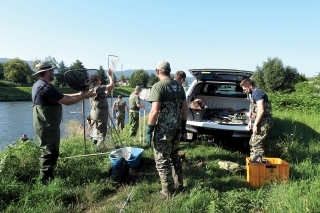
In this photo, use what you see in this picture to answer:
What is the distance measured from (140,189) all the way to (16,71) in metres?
73.2

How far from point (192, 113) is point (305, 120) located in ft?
19.6

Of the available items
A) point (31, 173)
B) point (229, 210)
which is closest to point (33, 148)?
point (31, 173)

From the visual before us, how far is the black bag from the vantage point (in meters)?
3.93

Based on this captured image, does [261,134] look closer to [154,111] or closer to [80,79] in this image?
[154,111]

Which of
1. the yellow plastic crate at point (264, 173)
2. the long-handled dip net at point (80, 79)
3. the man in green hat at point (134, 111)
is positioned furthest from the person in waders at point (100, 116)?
the yellow plastic crate at point (264, 173)

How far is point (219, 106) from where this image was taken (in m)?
→ 7.38

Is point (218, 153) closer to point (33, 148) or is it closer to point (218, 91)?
point (218, 91)

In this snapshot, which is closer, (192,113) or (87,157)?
(87,157)

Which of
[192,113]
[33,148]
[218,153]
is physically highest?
[192,113]

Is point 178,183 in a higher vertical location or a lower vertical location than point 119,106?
lower

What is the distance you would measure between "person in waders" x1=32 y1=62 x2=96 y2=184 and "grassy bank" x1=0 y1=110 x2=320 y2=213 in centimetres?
32

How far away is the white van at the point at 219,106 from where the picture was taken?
17.8 feet

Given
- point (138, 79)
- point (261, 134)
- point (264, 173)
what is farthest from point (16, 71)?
point (264, 173)

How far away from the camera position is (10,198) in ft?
10.6
